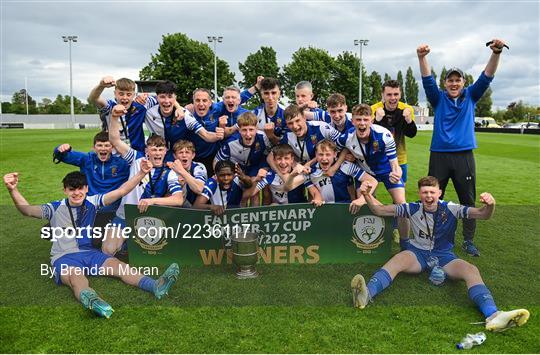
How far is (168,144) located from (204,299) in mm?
2360

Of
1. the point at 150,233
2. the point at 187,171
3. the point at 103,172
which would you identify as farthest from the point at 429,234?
the point at 103,172

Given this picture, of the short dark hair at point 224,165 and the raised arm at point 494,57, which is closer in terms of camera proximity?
the raised arm at point 494,57

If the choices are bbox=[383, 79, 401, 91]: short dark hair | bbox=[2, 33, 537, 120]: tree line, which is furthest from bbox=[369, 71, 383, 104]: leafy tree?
bbox=[383, 79, 401, 91]: short dark hair

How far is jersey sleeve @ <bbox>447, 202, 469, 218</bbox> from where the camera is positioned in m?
3.91

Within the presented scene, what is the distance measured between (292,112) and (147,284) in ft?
7.89

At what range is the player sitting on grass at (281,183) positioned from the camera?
15.3 feet

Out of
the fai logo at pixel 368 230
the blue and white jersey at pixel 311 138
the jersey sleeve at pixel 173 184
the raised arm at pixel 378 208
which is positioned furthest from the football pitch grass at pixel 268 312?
the blue and white jersey at pixel 311 138

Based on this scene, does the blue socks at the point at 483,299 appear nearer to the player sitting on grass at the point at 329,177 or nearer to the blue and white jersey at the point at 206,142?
the player sitting on grass at the point at 329,177

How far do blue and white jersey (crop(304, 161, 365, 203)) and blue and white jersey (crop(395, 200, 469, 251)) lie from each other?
0.95 metres

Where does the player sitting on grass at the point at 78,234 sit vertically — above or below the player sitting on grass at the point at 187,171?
below

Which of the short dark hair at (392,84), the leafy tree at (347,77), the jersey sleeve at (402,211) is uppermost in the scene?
the leafy tree at (347,77)

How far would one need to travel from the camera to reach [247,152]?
511 centimetres

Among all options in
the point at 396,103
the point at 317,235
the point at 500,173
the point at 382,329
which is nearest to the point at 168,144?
the point at 317,235

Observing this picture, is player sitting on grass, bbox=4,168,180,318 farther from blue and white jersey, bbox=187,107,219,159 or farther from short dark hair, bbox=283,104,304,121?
short dark hair, bbox=283,104,304,121
